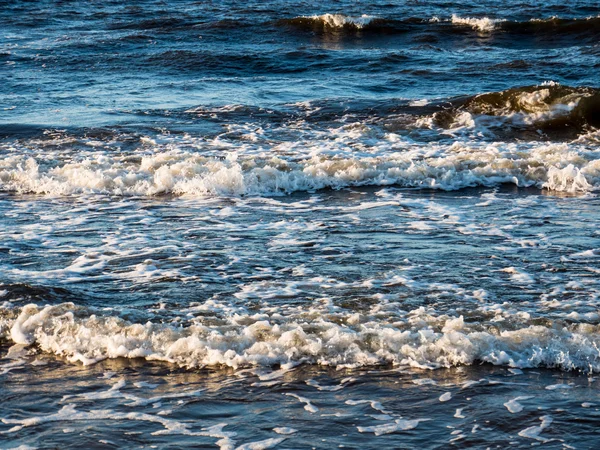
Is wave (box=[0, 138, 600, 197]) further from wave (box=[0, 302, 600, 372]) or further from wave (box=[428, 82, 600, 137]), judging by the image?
wave (box=[0, 302, 600, 372])

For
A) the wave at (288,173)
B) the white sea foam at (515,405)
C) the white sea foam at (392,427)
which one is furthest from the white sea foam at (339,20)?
the white sea foam at (392,427)

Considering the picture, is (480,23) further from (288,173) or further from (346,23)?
(288,173)

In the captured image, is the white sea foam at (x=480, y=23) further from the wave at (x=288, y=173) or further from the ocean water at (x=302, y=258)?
the wave at (x=288, y=173)

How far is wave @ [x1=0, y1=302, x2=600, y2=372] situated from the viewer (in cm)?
521

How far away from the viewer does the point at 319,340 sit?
17.7 feet

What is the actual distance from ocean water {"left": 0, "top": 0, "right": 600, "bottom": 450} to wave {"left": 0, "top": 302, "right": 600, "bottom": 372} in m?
0.01

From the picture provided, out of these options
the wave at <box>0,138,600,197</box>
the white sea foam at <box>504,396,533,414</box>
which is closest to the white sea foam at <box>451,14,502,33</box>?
the wave at <box>0,138,600,197</box>

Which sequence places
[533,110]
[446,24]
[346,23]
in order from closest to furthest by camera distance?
[533,110] → [446,24] → [346,23]

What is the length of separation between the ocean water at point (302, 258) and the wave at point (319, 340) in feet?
0.05

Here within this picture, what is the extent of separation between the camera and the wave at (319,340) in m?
5.21

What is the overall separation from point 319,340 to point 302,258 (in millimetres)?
1726

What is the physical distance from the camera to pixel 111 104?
14.3 metres

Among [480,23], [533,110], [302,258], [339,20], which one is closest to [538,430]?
[302,258]

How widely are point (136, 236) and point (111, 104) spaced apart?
22.9 ft
